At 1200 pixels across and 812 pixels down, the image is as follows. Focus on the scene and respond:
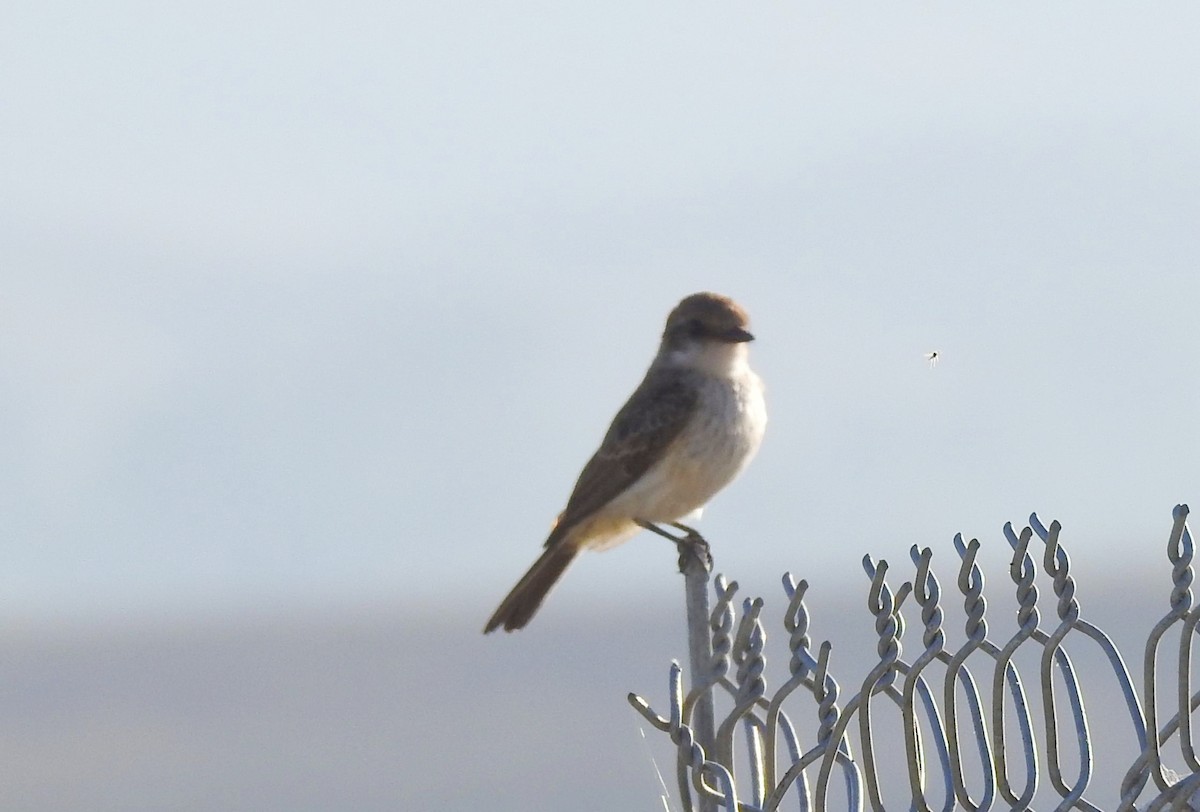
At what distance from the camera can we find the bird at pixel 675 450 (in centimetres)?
838

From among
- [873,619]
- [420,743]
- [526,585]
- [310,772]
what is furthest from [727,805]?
[420,743]

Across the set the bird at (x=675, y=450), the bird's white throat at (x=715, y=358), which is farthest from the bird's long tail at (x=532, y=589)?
the bird's white throat at (x=715, y=358)

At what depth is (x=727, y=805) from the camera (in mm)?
4410

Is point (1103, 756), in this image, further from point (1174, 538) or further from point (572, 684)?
point (572, 684)

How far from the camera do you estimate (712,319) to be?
885cm

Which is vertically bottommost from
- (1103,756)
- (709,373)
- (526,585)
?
(1103,756)

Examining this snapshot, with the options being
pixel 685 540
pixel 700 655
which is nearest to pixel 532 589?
pixel 685 540

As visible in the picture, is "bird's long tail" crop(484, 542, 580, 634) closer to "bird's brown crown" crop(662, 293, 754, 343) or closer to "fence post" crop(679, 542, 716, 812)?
"bird's brown crown" crop(662, 293, 754, 343)

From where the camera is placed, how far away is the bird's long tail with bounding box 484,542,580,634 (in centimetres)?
782

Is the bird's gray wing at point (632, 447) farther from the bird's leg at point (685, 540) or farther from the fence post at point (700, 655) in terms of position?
the fence post at point (700, 655)

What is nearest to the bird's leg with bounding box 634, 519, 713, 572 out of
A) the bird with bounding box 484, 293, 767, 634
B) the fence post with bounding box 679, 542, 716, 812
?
the bird with bounding box 484, 293, 767, 634

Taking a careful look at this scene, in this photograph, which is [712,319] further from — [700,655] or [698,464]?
[700,655]

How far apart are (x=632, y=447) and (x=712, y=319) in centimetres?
63

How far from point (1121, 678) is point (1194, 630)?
0.22m
